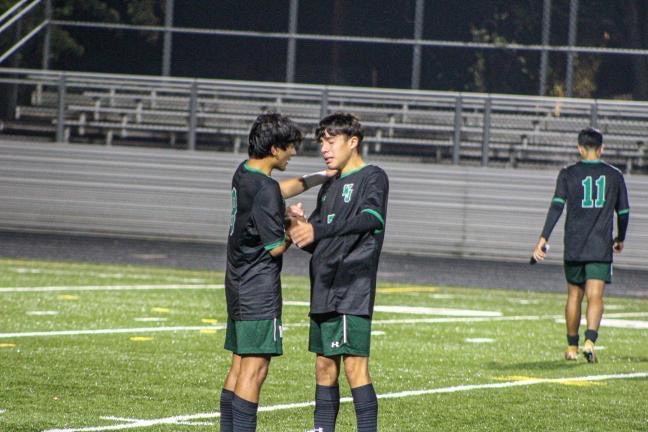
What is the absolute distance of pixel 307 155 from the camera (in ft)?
83.0

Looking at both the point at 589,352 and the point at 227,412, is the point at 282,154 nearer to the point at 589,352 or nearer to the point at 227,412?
the point at 227,412

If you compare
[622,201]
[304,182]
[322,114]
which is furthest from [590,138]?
[322,114]

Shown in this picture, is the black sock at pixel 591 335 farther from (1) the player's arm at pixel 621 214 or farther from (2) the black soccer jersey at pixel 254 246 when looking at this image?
(2) the black soccer jersey at pixel 254 246

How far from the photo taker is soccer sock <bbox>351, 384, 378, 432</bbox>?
6.86m

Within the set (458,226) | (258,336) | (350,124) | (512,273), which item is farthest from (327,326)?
(458,226)

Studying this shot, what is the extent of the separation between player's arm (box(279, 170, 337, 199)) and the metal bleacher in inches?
677

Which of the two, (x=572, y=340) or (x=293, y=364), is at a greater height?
(x=572, y=340)

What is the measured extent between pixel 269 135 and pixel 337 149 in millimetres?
363

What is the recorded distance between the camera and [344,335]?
6.88m

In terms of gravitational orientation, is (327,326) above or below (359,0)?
below

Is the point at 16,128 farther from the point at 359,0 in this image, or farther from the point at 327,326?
the point at 327,326

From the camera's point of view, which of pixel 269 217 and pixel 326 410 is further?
pixel 326 410

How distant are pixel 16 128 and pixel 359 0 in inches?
283

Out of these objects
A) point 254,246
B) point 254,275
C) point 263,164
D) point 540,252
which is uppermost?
point 263,164
